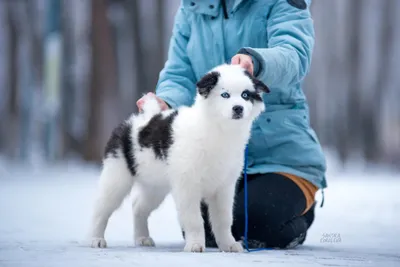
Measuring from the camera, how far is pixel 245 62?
261 cm

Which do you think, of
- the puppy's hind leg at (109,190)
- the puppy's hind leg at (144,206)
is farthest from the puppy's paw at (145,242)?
the puppy's hind leg at (109,190)

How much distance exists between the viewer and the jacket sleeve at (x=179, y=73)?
3.30 metres

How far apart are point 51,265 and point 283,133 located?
143 centimetres

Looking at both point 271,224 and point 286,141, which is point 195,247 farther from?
point 286,141

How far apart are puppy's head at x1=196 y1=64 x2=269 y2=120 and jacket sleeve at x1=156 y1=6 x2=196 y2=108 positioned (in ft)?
2.42

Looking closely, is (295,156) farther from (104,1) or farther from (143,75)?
(143,75)

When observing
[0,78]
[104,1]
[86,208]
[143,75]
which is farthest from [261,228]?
[0,78]

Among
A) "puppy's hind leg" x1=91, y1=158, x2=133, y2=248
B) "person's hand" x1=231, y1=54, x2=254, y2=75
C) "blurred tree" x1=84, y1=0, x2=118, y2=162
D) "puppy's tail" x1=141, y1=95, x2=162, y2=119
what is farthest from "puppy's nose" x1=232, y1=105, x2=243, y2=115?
"blurred tree" x1=84, y1=0, x2=118, y2=162

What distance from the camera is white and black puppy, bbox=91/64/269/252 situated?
250 centimetres

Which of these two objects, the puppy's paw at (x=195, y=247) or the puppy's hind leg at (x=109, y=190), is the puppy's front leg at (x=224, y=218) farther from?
the puppy's hind leg at (x=109, y=190)

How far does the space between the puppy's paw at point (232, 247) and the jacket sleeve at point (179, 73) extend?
0.79 m

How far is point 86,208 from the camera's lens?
499 cm

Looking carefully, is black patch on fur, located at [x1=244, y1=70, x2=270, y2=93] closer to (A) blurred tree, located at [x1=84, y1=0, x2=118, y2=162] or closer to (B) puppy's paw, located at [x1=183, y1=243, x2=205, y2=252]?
(B) puppy's paw, located at [x1=183, y1=243, x2=205, y2=252]

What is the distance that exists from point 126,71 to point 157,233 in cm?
921
